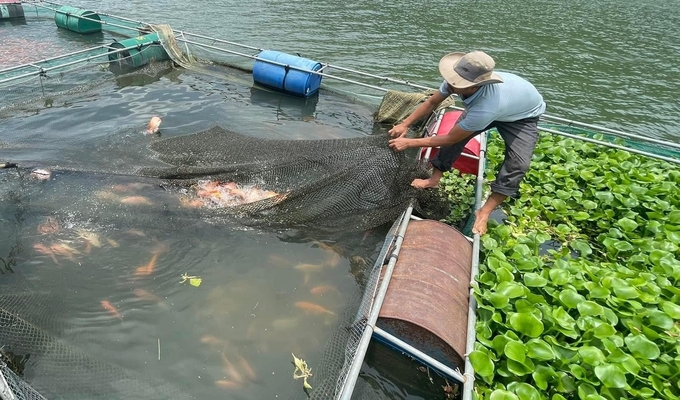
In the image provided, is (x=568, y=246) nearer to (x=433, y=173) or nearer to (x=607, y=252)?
(x=607, y=252)

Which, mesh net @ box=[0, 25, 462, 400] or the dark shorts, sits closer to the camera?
mesh net @ box=[0, 25, 462, 400]

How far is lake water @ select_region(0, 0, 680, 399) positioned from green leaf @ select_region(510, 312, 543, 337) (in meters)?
1.04

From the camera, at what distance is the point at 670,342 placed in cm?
366

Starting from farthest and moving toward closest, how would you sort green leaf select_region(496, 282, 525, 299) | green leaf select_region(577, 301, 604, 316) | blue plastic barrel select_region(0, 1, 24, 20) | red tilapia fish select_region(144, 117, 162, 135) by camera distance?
1. blue plastic barrel select_region(0, 1, 24, 20)
2. red tilapia fish select_region(144, 117, 162, 135)
3. green leaf select_region(496, 282, 525, 299)
4. green leaf select_region(577, 301, 604, 316)

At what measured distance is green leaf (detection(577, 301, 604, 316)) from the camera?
12.9 feet

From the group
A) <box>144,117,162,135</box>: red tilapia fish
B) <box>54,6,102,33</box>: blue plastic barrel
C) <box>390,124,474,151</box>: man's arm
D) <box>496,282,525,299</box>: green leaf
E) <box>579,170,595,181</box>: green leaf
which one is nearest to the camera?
<box>496,282,525,299</box>: green leaf

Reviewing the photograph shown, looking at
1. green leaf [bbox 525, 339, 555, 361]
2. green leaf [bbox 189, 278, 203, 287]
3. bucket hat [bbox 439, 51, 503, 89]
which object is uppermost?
bucket hat [bbox 439, 51, 503, 89]

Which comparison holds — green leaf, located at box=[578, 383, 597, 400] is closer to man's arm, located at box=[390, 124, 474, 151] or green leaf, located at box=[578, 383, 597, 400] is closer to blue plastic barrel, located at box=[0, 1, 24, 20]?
man's arm, located at box=[390, 124, 474, 151]

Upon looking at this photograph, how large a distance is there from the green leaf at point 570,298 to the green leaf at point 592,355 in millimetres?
582

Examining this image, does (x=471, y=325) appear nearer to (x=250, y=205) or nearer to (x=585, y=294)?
(x=585, y=294)

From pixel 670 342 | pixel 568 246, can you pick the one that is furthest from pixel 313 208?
pixel 670 342

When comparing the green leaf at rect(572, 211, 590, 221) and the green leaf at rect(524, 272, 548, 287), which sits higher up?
the green leaf at rect(524, 272, 548, 287)

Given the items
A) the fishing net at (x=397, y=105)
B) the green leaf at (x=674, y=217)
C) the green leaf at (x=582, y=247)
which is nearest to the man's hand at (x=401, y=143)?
the green leaf at (x=582, y=247)

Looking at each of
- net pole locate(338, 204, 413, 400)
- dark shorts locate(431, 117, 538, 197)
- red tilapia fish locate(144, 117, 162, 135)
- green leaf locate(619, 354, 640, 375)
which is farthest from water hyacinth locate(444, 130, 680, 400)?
red tilapia fish locate(144, 117, 162, 135)
